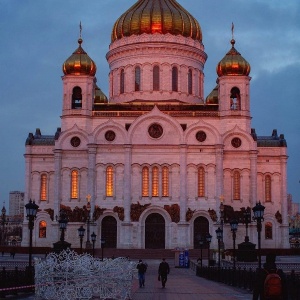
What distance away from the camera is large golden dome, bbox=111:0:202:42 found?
71.7 m

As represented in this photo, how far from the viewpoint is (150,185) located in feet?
215

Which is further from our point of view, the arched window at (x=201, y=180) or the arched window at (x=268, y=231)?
the arched window at (x=268, y=231)

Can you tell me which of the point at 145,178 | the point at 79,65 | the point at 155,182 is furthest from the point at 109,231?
the point at 79,65

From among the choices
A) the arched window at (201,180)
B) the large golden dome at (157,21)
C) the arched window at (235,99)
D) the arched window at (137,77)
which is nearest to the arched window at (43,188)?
the arched window at (137,77)

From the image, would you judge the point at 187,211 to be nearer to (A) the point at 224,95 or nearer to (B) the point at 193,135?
(B) the point at 193,135

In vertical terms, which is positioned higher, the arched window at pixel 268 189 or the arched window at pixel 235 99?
the arched window at pixel 235 99

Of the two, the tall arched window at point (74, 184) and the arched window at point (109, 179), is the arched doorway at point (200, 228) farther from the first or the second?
the tall arched window at point (74, 184)

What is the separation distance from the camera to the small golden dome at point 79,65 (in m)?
68.4

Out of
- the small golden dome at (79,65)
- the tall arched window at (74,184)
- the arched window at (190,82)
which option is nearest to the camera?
the tall arched window at (74,184)

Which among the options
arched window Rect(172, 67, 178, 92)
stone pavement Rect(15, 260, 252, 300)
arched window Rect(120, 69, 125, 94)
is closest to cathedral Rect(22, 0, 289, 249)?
arched window Rect(172, 67, 178, 92)

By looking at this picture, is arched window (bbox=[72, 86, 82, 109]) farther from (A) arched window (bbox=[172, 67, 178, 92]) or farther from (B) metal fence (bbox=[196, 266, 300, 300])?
(B) metal fence (bbox=[196, 266, 300, 300])

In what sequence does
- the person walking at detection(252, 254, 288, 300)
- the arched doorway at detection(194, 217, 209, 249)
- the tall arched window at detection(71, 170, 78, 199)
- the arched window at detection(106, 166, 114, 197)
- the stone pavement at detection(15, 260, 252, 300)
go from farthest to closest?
1. the tall arched window at detection(71, 170, 78, 199)
2. the arched window at detection(106, 166, 114, 197)
3. the arched doorway at detection(194, 217, 209, 249)
4. the stone pavement at detection(15, 260, 252, 300)
5. the person walking at detection(252, 254, 288, 300)

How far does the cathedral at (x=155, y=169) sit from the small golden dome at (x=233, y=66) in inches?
3.9

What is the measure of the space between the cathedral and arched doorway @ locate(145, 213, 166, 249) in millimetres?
94
